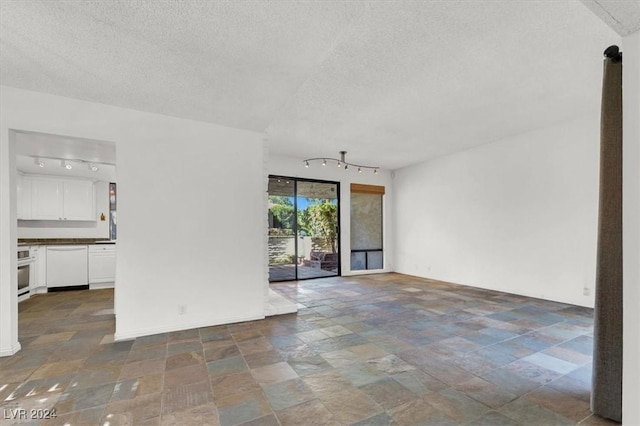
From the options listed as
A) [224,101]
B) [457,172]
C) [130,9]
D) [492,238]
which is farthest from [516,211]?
[130,9]

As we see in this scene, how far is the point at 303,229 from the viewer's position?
730 cm

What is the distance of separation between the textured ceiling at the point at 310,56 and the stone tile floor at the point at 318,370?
2703 millimetres

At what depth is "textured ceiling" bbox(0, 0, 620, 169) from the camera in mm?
2014

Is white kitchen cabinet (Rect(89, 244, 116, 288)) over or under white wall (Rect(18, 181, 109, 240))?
under

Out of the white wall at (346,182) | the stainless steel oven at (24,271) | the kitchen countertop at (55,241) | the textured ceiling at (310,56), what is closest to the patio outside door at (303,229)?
the white wall at (346,182)

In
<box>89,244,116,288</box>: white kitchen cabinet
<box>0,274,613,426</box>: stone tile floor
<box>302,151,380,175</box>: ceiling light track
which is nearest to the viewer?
<box>0,274,613,426</box>: stone tile floor

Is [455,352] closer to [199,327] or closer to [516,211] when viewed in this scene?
[199,327]

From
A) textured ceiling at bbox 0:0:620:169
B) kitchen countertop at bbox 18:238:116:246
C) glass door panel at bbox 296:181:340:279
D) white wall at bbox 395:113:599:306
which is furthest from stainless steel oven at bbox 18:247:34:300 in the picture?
white wall at bbox 395:113:599:306

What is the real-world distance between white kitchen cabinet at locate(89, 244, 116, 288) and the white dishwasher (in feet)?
0.35

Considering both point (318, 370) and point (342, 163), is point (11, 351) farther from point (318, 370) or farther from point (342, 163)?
point (342, 163)

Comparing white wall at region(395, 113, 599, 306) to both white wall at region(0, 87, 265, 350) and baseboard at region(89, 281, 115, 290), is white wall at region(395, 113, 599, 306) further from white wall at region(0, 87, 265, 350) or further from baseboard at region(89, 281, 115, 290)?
baseboard at region(89, 281, 115, 290)

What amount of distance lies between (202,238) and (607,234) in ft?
12.8

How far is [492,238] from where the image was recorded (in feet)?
18.9

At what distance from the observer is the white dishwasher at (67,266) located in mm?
5840
